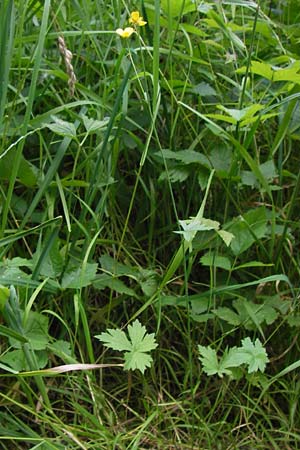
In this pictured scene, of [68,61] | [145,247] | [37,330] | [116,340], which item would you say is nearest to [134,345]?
[116,340]

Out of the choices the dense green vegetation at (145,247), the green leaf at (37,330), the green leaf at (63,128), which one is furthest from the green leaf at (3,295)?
the green leaf at (63,128)

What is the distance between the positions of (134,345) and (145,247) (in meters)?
0.33

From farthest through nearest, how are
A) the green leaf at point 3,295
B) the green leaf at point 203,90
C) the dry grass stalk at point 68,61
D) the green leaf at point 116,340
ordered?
1. the green leaf at point 203,90
2. the dry grass stalk at point 68,61
3. the green leaf at point 116,340
4. the green leaf at point 3,295

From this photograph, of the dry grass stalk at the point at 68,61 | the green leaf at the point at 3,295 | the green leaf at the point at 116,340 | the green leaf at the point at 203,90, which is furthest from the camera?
the green leaf at the point at 203,90

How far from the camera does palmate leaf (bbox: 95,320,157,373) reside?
3.86ft

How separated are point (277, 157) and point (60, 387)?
27.0 inches

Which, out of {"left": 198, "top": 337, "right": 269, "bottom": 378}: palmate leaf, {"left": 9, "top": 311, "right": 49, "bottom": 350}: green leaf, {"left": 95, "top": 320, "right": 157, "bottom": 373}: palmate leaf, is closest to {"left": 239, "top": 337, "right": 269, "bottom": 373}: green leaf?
{"left": 198, "top": 337, "right": 269, "bottom": 378}: palmate leaf

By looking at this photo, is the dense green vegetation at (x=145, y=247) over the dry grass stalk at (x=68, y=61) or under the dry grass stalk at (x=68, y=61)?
under

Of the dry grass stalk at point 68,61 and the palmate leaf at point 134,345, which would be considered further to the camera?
the dry grass stalk at point 68,61

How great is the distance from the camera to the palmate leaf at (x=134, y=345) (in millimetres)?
1178

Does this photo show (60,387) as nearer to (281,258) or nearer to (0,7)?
(281,258)

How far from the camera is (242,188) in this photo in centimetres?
153

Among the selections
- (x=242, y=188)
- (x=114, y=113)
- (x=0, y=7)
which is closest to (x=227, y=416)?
(x=242, y=188)

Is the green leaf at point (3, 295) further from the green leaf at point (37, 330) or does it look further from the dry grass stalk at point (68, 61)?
the dry grass stalk at point (68, 61)
